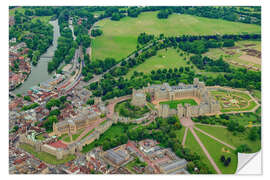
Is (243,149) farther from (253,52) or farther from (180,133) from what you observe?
(253,52)

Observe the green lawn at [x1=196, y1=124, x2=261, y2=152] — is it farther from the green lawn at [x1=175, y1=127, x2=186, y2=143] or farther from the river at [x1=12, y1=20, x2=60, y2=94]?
the river at [x1=12, y1=20, x2=60, y2=94]

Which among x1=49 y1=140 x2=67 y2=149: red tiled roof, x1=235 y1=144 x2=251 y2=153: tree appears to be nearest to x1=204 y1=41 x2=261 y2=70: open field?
x1=235 y1=144 x2=251 y2=153: tree

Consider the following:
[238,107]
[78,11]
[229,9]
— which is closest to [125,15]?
[78,11]

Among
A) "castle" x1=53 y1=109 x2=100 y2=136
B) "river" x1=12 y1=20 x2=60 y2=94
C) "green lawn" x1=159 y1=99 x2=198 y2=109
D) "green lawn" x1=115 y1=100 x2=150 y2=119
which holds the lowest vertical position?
"castle" x1=53 y1=109 x2=100 y2=136

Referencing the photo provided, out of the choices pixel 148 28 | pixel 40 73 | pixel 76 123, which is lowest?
pixel 76 123

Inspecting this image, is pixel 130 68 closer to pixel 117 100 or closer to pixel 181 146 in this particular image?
pixel 117 100

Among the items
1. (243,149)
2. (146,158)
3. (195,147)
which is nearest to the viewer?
(146,158)

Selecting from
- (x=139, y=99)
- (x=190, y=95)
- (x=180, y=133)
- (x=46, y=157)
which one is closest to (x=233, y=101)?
(x=190, y=95)
